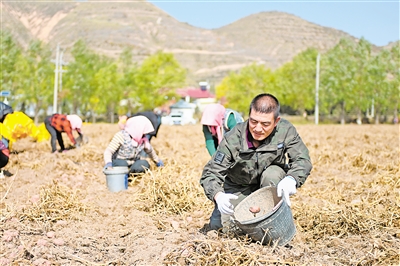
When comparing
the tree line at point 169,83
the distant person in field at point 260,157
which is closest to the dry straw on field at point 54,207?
the distant person in field at point 260,157

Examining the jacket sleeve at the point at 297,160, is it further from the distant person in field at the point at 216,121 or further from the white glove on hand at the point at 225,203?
the distant person in field at the point at 216,121

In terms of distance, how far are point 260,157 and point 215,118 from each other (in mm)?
2118

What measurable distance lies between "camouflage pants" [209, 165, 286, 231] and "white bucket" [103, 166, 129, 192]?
2.51 m

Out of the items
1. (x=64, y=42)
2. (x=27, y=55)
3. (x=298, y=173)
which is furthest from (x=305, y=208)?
(x=64, y=42)

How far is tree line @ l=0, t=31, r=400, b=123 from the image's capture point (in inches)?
1879

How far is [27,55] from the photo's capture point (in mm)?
47969

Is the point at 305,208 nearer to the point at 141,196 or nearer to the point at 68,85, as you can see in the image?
the point at 141,196

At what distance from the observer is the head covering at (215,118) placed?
20.2ft

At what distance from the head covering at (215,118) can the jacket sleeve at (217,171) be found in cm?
213

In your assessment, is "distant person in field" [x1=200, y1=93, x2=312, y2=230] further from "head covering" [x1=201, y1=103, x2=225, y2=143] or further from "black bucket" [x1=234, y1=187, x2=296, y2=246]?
"head covering" [x1=201, y1=103, x2=225, y2=143]

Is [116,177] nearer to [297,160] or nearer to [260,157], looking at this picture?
[260,157]

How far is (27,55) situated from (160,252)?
157 ft

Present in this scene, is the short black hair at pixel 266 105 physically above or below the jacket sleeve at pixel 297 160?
above

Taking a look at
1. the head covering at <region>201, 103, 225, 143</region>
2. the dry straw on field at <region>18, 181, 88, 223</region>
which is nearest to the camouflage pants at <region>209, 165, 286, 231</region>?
the dry straw on field at <region>18, 181, 88, 223</region>
